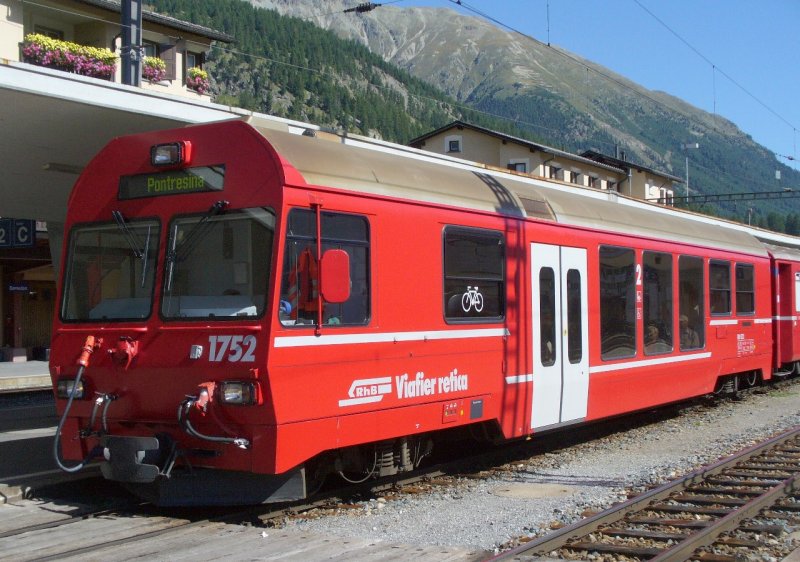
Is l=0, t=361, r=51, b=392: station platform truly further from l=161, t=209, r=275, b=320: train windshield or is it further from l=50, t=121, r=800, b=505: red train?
l=161, t=209, r=275, b=320: train windshield

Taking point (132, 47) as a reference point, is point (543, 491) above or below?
below

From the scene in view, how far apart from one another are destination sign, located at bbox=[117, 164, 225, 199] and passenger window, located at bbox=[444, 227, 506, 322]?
234cm

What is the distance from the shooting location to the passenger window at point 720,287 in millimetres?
14258

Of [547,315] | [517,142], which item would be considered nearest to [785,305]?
[547,315]

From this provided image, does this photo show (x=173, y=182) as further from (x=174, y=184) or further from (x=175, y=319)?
(x=175, y=319)

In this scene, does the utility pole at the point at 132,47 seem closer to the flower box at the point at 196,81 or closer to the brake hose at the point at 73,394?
the brake hose at the point at 73,394

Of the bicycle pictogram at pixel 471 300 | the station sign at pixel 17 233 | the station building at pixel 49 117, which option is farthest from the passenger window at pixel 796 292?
the station sign at pixel 17 233

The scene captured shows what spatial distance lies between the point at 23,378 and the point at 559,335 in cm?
1639

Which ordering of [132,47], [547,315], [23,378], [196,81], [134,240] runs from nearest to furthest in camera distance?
1. [134,240]
2. [547,315]
3. [132,47]
4. [23,378]
5. [196,81]

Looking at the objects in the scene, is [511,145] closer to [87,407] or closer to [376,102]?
[87,407]

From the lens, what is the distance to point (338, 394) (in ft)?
24.3

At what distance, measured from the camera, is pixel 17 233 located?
79.8 feet

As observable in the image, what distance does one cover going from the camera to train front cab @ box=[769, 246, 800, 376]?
17766 millimetres

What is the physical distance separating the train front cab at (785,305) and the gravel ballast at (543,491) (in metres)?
4.08
